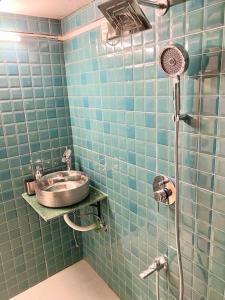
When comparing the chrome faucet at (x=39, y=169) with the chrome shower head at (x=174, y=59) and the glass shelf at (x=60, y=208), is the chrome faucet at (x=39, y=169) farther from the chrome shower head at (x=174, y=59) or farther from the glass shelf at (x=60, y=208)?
the chrome shower head at (x=174, y=59)

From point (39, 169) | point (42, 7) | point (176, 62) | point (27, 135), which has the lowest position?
point (39, 169)

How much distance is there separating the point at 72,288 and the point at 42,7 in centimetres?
193

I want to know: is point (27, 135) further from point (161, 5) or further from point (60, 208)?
point (161, 5)

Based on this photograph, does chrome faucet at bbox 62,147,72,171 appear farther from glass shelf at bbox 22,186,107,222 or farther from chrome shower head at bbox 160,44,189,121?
chrome shower head at bbox 160,44,189,121

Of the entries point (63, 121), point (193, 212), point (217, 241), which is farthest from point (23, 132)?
point (217, 241)

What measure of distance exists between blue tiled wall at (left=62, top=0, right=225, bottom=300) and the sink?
126 millimetres

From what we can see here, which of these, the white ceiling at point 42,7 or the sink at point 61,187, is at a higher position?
the white ceiling at point 42,7

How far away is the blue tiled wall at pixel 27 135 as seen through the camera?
150cm

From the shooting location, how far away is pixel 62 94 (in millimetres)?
1730

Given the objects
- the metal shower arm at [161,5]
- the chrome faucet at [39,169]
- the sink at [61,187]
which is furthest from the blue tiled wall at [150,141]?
the chrome faucet at [39,169]

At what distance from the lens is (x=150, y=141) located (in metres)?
1.12

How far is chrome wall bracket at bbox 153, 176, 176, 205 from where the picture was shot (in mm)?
1052

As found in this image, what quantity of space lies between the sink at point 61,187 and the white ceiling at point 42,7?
41.4 inches

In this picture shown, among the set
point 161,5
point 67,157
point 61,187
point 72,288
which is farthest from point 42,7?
point 72,288
